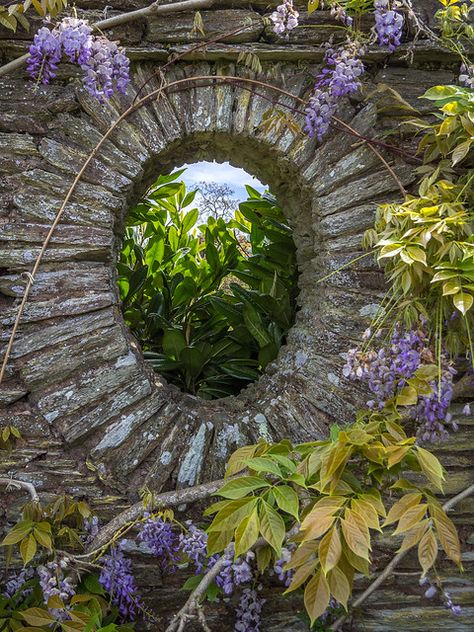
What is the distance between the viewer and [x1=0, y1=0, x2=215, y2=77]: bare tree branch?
186cm

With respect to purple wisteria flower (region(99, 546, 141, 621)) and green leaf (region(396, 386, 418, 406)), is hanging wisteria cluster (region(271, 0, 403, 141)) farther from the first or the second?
purple wisteria flower (region(99, 546, 141, 621))

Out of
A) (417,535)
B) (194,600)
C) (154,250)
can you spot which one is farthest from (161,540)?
(154,250)

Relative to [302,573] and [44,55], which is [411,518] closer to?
[302,573]

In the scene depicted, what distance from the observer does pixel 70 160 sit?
75.2 inches

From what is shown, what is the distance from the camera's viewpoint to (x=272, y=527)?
54.7 inches

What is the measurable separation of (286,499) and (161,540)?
562 mm

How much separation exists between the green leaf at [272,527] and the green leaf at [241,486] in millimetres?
45

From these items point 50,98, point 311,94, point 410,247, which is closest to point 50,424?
point 50,98

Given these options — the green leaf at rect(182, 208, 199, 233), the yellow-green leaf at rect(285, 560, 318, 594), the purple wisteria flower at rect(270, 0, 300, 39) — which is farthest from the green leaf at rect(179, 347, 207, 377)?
the yellow-green leaf at rect(285, 560, 318, 594)

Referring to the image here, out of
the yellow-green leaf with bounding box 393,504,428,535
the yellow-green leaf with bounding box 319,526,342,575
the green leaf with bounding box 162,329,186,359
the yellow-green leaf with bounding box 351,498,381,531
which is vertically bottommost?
the yellow-green leaf with bounding box 319,526,342,575

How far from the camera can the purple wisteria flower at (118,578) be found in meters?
1.81

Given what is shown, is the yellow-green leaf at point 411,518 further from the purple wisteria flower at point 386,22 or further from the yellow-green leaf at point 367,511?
the purple wisteria flower at point 386,22

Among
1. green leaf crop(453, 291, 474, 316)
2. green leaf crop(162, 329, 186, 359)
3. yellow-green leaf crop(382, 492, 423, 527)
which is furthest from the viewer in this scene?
green leaf crop(162, 329, 186, 359)

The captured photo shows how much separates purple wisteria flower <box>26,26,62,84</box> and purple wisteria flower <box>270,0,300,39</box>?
60cm
